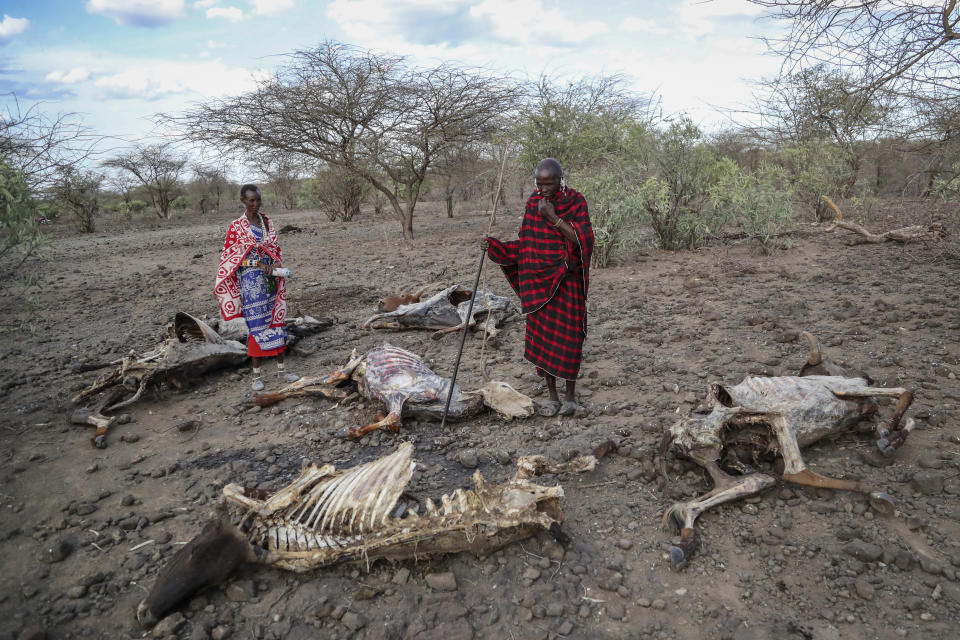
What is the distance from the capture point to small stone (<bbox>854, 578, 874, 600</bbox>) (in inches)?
81.7

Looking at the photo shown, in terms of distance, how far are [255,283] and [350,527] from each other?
9.32 feet

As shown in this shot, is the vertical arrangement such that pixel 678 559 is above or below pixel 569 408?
below

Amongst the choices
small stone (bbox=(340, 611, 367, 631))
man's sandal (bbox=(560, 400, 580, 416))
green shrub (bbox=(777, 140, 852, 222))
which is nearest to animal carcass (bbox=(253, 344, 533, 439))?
man's sandal (bbox=(560, 400, 580, 416))

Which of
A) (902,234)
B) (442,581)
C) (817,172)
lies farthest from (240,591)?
(817,172)

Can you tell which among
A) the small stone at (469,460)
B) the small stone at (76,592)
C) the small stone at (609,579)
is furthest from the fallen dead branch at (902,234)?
the small stone at (76,592)

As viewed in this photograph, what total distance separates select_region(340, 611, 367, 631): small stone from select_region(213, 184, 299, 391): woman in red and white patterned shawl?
2696mm

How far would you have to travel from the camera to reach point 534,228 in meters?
3.61

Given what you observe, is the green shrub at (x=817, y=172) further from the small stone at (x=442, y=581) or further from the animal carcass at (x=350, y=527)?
the small stone at (x=442, y=581)

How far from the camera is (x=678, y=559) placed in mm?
2273

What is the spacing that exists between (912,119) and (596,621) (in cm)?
547

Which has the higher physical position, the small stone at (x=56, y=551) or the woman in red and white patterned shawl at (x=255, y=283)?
the woman in red and white patterned shawl at (x=255, y=283)

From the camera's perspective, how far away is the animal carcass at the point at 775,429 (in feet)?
8.38

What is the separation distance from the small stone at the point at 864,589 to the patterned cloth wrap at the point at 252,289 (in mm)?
4256

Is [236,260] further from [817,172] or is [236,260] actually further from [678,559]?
[817,172]
